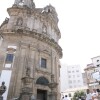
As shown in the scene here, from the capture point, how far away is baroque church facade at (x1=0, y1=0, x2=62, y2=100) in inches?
733

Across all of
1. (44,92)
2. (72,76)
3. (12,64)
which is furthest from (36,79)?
(72,76)

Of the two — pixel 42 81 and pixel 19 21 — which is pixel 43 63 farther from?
pixel 19 21

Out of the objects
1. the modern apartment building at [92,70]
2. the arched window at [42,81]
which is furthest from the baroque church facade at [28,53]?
the modern apartment building at [92,70]

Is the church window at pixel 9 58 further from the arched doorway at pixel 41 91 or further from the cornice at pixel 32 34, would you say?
the arched doorway at pixel 41 91

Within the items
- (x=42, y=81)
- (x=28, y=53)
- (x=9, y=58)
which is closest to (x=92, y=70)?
(x=42, y=81)

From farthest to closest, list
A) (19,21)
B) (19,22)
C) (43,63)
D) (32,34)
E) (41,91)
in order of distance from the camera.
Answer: (19,21) < (19,22) < (43,63) < (32,34) < (41,91)

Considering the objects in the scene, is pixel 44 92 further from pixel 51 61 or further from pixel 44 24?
pixel 44 24

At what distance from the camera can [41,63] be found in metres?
21.8

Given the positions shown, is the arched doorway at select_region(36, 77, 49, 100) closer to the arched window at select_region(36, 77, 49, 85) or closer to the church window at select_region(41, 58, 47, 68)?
the arched window at select_region(36, 77, 49, 85)

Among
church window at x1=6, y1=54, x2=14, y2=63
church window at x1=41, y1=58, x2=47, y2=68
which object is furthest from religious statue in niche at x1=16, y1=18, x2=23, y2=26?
church window at x1=41, y1=58, x2=47, y2=68

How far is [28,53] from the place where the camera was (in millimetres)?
20734

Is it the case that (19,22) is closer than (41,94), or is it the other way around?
(41,94)

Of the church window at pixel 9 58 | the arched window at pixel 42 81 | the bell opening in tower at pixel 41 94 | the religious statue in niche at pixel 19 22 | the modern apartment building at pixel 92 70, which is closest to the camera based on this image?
the church window at pixel 9 58

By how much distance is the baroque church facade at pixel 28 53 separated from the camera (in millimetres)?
18625
